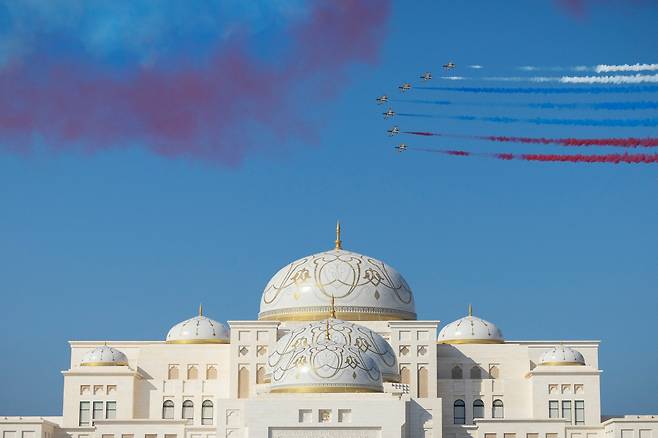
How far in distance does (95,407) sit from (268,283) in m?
11.1

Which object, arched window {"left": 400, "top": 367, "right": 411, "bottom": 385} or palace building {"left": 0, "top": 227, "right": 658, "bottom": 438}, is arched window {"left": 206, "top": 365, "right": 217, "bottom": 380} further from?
arched window {"left": 400, "top": 367, "right": 411, "bottom": 385}

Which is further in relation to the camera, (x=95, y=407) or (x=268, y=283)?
(x=268, y=283)

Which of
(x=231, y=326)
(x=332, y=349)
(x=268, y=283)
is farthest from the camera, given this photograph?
(x=268, y=283)

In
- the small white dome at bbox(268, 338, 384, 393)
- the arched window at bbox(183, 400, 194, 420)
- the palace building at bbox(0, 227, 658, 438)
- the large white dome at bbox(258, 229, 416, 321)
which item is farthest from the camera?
the large white dome at bbox(258, 229, 416, 321)

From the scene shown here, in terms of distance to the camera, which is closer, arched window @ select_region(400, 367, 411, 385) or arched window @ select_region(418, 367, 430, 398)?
arched window @ select_region(418, 367, 430, 398)

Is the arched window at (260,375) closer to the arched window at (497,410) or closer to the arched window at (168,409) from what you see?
the arched window at (168,409)

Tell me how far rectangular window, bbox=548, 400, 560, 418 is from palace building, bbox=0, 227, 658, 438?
0.22 feet

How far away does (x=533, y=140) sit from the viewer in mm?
44500

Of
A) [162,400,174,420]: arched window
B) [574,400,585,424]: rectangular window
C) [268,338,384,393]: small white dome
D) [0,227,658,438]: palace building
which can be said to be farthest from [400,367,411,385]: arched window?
[162,400,174,420]: arched window

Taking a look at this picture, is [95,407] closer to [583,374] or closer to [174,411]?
[174,411]

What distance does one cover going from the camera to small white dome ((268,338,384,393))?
60406mm

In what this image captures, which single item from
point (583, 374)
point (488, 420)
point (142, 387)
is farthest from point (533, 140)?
A: point (142, 387)

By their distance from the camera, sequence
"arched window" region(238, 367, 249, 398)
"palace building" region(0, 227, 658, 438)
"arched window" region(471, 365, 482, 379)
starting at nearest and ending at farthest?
Result: 1. "palace building" region(0, 227, 658, 438)
2. "arched window" region(238, 367, 249, 398)
3. "arched window" region(471, 365, 482, 379)

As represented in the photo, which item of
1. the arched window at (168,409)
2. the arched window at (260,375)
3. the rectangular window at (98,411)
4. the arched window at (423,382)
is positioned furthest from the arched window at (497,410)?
the rectangular window at (98,411)
